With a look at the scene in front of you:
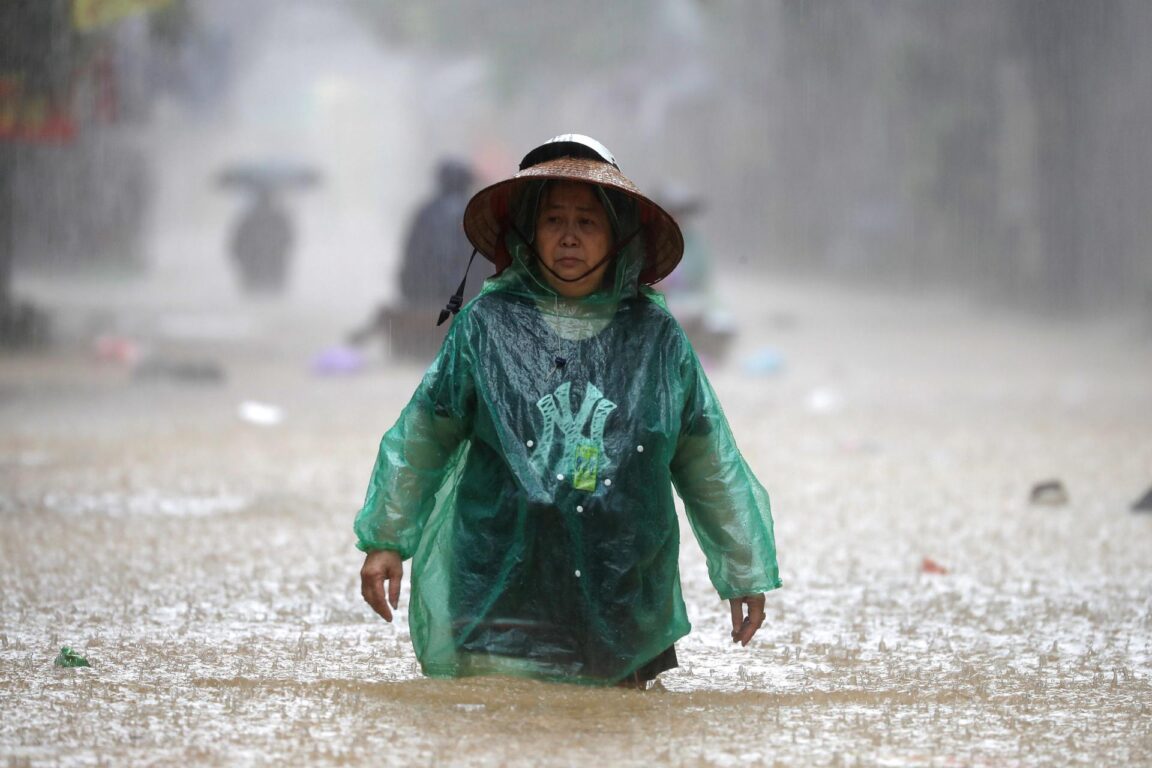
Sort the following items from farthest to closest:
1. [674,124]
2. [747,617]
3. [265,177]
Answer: [674,124]
[265,177]
[747,617]

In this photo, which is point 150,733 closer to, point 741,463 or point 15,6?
point 741,463

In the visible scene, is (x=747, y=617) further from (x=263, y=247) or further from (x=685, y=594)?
(x=263, y=247)

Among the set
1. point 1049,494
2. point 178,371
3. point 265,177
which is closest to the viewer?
point 1049,494

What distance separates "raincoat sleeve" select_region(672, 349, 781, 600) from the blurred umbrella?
20341mm

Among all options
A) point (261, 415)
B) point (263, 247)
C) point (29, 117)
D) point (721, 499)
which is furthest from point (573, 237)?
point (263, 247)

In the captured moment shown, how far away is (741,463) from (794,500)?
11.7 ft

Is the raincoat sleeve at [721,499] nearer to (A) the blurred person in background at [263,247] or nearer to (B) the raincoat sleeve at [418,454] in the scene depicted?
(B) the raincoat sleeve at [418,454]

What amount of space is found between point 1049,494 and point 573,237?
408cm

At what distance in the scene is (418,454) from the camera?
350cm

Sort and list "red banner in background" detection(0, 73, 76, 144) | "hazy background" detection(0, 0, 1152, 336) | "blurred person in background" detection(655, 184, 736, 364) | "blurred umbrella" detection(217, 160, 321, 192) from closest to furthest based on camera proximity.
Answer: "red banner in background" detection(0, 73, 76, 144) → "blurred person in background" detection(655, 184, 736, 364) → "hazy background" detection(0, 0, 1152, 336) → "blurred umbrella" detection(217, 160, 321, 192)

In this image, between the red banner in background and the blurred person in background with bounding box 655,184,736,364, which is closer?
the red banner in background

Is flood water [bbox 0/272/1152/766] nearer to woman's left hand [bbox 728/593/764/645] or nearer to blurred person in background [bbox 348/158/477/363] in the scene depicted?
woman's left hand [bbox 728/593/764/645]

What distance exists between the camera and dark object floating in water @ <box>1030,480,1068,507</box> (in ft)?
22.8

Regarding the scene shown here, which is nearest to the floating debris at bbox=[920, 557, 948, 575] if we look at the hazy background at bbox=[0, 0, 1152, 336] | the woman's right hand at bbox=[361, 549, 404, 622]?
the woman's right hand at bbox=[361, 549, 404, 622]
